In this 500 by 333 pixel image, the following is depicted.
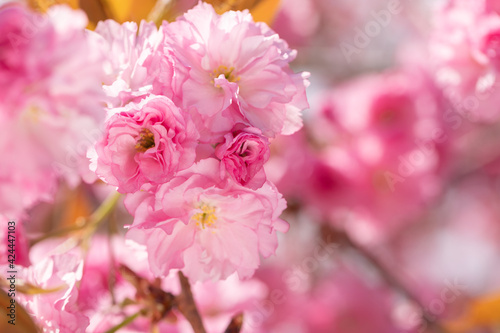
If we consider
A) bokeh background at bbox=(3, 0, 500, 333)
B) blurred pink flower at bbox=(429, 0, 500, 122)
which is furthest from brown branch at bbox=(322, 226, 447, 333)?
blurred pink flower at bbox=(429, 0, 500, 122)

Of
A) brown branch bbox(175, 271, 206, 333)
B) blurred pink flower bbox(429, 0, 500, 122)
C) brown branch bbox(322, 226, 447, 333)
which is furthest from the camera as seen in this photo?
brown branch bbox(322, 226, 447, 333)

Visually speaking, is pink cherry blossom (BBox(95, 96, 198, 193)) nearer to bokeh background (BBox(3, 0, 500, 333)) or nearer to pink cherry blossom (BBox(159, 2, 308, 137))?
pink cherry blossom (BBox(159, 2, 308, 137))

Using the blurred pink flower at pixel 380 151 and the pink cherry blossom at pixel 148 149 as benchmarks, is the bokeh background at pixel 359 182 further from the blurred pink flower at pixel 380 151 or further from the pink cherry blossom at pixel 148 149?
the pink cherry blossom at pixel 148 149

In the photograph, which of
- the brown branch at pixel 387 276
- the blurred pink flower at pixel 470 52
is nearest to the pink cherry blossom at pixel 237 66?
the blurred pink flower at pixel 470 52

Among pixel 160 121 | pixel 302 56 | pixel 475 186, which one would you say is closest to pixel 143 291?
pixel 160 121

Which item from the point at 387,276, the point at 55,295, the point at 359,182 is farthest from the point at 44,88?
the point at 359,182

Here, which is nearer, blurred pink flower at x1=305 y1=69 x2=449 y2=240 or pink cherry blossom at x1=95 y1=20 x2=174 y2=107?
pink cherry blossom at x1=95 y1=20 x2=174 y2=107

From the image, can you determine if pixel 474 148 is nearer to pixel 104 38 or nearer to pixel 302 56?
pixel 302 56

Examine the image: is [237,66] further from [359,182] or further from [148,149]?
[359,182]
